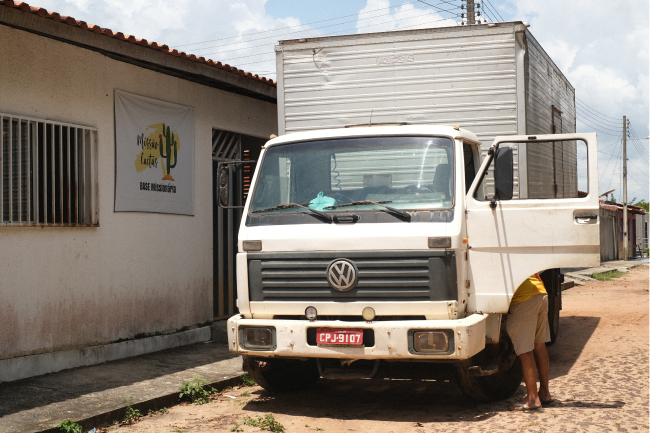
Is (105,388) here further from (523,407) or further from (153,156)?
(523,407)

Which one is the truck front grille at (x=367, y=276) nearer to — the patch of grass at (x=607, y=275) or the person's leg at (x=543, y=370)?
the person's leg at (x=543, y=370)

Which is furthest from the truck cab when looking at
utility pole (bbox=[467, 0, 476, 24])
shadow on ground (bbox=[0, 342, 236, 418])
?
utility pole (bbox=[467, 0, 476, 24])

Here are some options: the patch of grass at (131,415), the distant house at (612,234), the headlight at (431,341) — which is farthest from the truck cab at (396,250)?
the distant house at (612,234)

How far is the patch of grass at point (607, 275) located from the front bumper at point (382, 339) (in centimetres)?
1822

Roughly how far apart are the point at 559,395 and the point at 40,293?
516cm

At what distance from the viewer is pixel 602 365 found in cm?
788

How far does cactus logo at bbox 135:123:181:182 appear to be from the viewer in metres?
8.92

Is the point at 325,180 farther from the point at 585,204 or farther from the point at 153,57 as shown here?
Result: the point at 153,57

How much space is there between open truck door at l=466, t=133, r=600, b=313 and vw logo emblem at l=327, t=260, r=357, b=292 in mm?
955

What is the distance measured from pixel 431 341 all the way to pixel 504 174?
143cm

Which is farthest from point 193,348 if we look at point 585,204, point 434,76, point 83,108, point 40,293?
point 585,204

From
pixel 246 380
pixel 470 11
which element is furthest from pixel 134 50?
pixel 470 11

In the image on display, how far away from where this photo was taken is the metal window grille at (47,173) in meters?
7.14

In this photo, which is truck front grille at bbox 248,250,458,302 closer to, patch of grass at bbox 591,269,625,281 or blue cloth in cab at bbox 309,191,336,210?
blue cloth in cab at bbox 309,191,336,210
